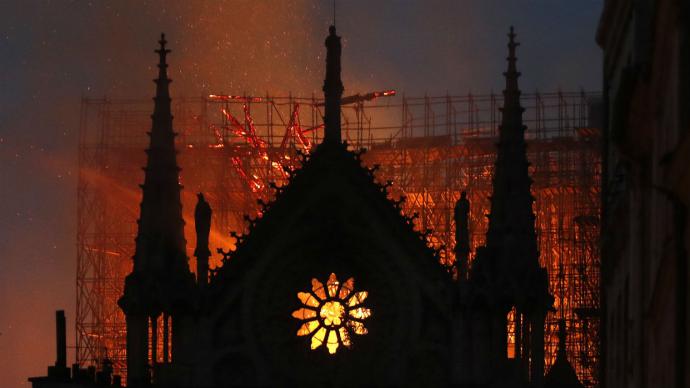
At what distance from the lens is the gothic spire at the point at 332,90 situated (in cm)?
4084

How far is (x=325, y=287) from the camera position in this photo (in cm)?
4131

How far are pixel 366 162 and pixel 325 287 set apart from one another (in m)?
26.5

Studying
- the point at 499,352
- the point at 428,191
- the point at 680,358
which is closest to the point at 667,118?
the point at 680,358

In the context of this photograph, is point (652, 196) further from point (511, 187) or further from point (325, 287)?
point (325, 287)

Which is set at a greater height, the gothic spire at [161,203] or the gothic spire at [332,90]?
the gothic spire at [332,90]

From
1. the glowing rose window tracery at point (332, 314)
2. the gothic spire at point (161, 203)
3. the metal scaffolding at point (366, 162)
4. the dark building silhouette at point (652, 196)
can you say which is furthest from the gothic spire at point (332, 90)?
the metal scaffolding at point (366, 162)

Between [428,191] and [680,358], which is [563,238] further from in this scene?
[680,358]

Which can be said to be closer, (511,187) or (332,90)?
(511,187)

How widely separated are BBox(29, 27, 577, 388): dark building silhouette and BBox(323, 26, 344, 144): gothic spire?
30mm

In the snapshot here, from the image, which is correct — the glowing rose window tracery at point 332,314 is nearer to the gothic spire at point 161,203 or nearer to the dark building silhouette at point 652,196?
the gothic spire at point 161,203

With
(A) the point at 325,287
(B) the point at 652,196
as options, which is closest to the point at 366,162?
(A) the point at 325,287

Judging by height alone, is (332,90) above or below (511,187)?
above

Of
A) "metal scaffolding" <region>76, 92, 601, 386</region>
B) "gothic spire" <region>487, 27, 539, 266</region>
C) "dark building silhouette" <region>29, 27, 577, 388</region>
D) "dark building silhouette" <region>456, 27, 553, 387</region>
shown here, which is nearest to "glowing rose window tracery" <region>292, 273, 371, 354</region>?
"dark building silhouette" <region>29, 27, 577, 388</region>

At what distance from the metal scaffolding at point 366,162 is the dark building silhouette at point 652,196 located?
91.3 feet
